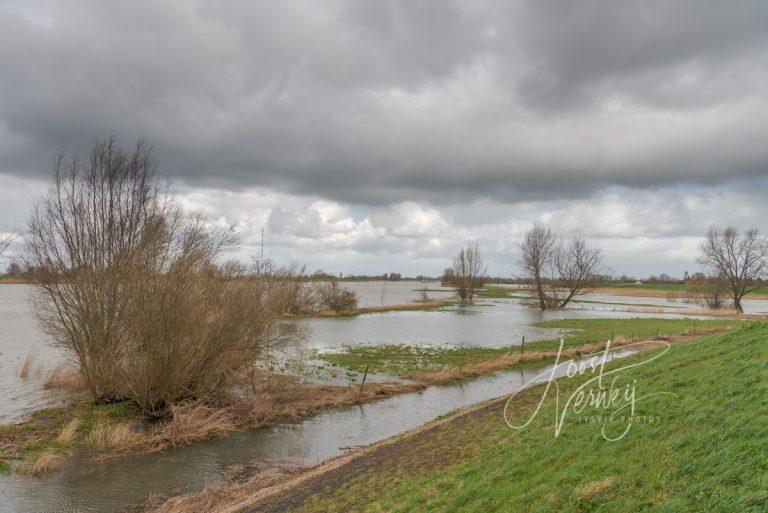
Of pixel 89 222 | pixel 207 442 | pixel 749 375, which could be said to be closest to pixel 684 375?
pixel 749 375

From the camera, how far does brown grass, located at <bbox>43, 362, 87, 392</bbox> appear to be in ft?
70.2

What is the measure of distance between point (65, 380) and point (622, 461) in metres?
24.4

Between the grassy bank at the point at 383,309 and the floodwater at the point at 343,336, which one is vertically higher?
the grassy bank at the point at 383,309

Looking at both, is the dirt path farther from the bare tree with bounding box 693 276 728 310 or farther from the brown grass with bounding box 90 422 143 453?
the bare tree with bounding box 693 276 728 310

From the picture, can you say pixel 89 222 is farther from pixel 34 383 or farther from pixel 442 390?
pixel 442 390

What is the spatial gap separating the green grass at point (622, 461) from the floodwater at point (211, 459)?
2.72 meters

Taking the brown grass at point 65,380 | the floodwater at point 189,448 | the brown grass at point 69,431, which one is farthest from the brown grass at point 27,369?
the brown grass at point 69,431

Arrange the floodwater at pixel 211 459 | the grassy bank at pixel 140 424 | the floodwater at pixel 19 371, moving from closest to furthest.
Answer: the floodwater at pixel 211 459 → the grassy bank at pixel 140 424 → the floodwater at pixel 19 371

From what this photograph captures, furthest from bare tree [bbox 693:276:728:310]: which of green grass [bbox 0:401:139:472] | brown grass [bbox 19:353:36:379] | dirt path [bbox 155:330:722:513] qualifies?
brown grass [bbox 19:353:36:379]

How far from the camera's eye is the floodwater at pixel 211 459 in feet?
37.4

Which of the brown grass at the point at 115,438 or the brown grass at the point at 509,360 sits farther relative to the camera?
the brown grass at the point at 509,360

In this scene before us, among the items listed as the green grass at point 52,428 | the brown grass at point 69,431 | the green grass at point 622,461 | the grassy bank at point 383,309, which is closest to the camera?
the green grass at point 622,461

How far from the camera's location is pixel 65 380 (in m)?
22.0

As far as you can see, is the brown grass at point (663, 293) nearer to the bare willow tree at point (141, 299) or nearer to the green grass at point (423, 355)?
the green grass at point (423, 355)
